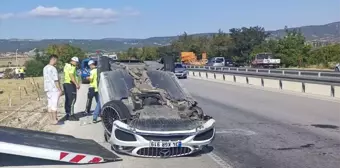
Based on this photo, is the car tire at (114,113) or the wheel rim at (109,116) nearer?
the car tire at (114,113)

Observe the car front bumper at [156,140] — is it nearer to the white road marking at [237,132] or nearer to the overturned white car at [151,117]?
→ the overturned white car at [151,117]

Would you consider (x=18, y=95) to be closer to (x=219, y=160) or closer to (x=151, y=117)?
(x=151, y=117)

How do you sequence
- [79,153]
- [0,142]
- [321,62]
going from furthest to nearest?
[321,62] → [79,153] → [0,142]

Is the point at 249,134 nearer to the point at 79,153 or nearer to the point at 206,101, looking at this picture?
the point at 79,153

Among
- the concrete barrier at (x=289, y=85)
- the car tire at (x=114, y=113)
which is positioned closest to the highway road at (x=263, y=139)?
the car tire at (x=114, y=113)

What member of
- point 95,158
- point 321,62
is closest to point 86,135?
point 95,158

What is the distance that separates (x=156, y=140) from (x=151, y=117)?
0.67 m

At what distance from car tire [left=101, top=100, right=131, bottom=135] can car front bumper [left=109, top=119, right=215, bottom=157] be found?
1.20ft

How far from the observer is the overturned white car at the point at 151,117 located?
27.7 feet

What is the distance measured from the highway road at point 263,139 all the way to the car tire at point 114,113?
2.41 ft

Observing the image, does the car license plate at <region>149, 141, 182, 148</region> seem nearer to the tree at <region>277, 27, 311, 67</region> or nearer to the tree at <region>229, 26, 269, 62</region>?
the tree at <region>277, 27, 311, 67</region>

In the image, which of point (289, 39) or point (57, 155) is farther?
point (289, 39)

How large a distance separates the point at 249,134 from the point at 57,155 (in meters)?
5.21

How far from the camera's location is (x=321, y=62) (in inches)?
2360
